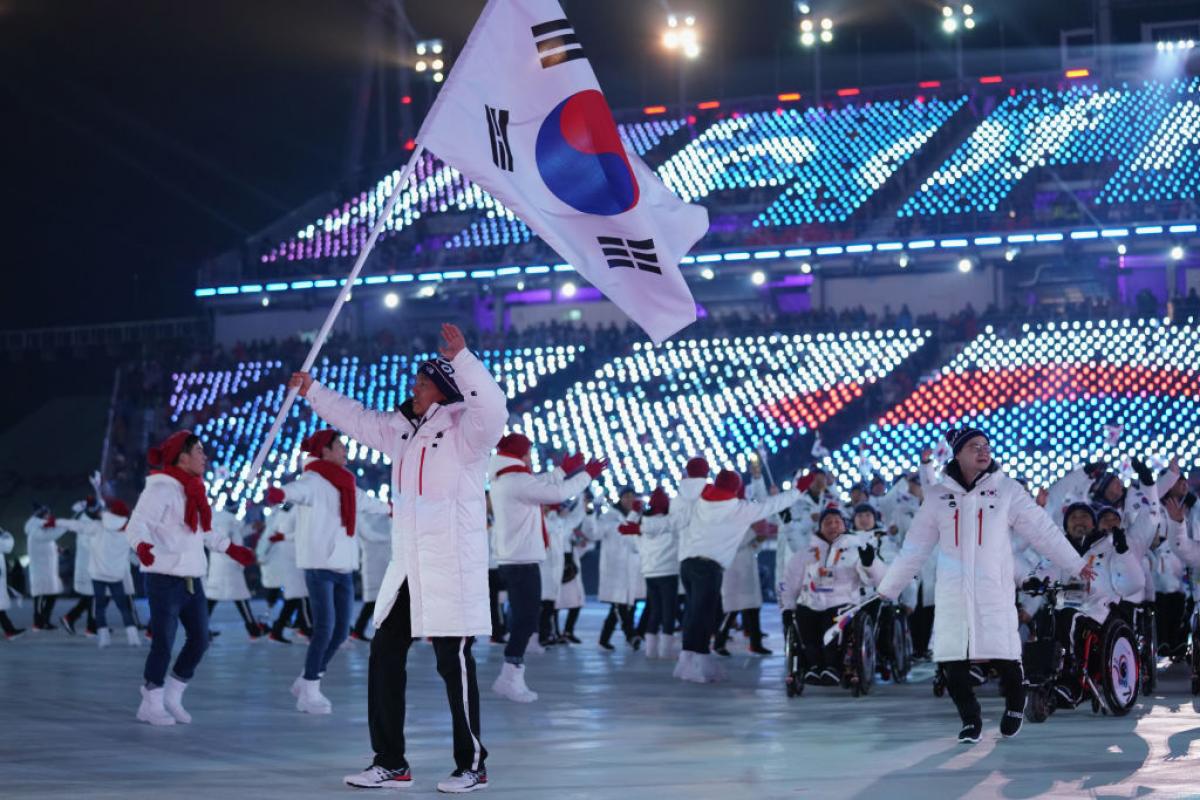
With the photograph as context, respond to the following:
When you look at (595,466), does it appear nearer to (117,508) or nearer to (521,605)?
(521,605)

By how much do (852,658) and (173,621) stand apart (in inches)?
174

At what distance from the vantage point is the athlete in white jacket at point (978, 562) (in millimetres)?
8500

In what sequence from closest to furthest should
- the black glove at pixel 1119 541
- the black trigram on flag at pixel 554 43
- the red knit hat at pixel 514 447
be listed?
the black trigram on flag at pixel 554 43 < the black glove at pixel 1119 541 < the red knit hat at pixel 514 447

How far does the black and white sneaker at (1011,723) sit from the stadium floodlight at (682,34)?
36.4m

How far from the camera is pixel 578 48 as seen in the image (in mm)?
8188

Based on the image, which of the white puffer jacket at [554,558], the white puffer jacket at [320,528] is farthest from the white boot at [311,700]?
the white puffer jacket at [554,558]

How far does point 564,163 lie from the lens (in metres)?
8.18

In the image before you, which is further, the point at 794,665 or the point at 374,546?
the point at 374,546

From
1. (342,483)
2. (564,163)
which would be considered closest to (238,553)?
(342,483)

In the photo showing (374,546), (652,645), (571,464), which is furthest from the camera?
(374,546)

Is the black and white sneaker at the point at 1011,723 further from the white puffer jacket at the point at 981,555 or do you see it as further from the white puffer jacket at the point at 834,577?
the white puffer jacket at the point at 834,577

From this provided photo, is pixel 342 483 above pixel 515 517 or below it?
above

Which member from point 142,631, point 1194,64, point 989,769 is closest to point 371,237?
point 989,769

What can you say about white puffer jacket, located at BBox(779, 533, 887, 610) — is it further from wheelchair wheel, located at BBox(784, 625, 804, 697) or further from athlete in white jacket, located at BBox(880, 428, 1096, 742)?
athlete in white jacket, located at BBox(880, 428, 1096, 742)
